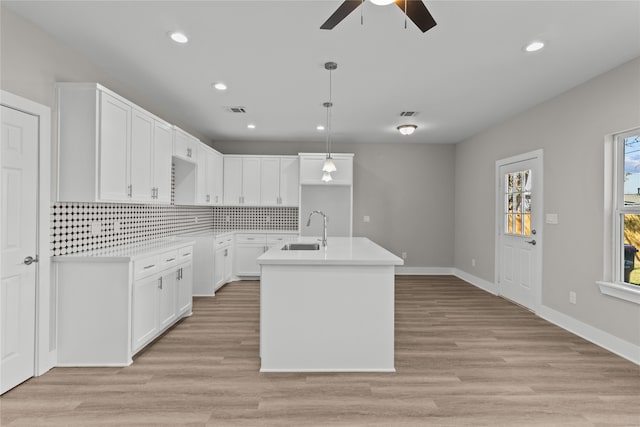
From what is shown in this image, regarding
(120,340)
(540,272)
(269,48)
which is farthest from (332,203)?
(120,340)

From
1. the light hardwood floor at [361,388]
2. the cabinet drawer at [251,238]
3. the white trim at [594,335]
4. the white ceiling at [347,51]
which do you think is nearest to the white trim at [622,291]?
the white trim at [594,335]

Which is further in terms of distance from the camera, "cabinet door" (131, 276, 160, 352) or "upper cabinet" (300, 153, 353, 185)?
"upper cabinet" (300, 153, 353, 185)

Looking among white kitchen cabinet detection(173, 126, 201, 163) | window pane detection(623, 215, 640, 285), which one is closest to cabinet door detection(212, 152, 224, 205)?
white kitchen cabinet detection(173, 126, 201, 163)

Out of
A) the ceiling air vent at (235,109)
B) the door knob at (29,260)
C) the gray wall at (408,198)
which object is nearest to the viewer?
the door knob at (29,260)

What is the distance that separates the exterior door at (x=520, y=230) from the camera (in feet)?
14.1

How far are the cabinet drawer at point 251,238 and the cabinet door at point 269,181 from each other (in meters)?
0.59

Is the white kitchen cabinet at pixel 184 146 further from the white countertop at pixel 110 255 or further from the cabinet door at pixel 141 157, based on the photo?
the white countertop at pixel 110 255

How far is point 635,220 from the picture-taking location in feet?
10.1

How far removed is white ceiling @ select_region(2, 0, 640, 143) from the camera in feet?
7.63

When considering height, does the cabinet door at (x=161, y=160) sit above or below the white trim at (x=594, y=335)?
above

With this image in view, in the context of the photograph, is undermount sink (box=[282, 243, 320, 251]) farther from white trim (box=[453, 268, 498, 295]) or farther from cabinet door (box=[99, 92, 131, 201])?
white trim (box=[453, 268, 498, 295])

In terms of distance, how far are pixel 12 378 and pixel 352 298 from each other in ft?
7.96

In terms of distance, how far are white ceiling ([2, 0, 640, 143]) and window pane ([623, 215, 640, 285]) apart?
1.43 meters

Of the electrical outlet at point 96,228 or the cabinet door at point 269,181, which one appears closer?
the electrical outlet at point 96,228
